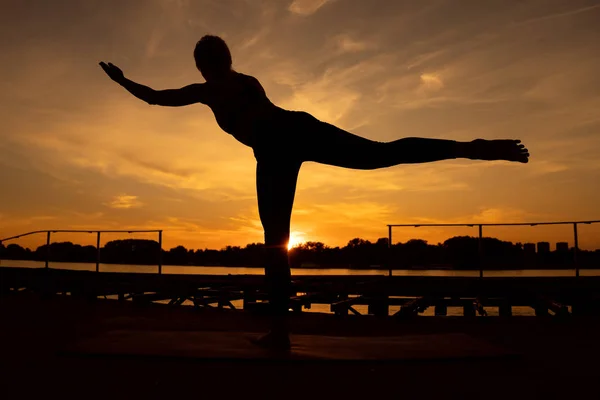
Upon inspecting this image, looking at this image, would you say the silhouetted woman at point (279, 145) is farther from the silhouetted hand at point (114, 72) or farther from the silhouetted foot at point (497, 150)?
the silhouetted hand at point (114, 72)

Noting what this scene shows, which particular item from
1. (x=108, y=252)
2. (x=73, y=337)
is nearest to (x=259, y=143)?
(x=73, y=337)

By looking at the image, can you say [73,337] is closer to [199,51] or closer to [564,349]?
[199,51]

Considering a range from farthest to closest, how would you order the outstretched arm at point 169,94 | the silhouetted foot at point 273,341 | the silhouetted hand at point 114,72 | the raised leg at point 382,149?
the silhouetted hand at point 114,72 < the outstretched arm at point 169,94 < the raised leg at point 382,149 < the silhouetted foot at point 273,341

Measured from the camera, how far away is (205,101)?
97.2 inches

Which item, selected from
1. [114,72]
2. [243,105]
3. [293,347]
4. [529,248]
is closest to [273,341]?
[293,347]

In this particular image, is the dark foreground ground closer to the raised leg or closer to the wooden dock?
the raised leg

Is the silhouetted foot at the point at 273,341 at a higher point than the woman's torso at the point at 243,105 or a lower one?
lower

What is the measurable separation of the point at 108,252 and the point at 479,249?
22.6 ft

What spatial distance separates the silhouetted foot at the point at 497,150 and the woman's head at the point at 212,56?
4.25ft

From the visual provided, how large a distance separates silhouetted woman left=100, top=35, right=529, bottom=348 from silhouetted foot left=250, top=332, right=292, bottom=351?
19cm

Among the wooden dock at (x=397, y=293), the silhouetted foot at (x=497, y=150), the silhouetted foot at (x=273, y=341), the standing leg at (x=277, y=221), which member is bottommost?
the wooden dock at (x=397, y=293)

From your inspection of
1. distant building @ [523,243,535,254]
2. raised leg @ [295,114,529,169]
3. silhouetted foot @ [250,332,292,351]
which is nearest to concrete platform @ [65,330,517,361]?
silhouetted foot @ [250,332,292,351]

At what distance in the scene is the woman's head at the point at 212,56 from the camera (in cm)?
242

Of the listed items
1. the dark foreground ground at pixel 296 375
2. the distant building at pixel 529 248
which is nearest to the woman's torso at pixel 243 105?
the dark foreground ground at pixel 296 375
